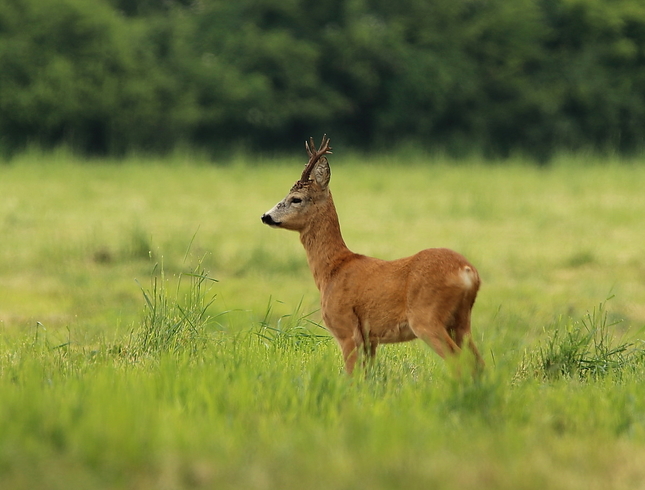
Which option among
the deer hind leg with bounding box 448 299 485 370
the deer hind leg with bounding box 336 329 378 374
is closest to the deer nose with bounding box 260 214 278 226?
the deer hind leg with bounding box 336 329 378 374

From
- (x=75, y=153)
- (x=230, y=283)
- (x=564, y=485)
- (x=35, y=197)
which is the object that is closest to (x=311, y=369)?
(x=564, y=485)

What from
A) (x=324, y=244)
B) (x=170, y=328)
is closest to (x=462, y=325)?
(x=324, y=244)

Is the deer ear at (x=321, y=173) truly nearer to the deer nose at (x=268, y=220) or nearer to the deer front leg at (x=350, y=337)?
the deer nose at (x=268, y=220)

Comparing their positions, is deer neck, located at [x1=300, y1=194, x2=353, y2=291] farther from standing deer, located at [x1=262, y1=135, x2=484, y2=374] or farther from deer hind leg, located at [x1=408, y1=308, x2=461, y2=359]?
deer hind leg, located at [x1=408, y1=308, x2=461, y2=359]

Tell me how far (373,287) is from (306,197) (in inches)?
31.7

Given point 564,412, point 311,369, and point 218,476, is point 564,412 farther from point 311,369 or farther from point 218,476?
point 218,476

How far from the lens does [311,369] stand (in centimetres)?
531

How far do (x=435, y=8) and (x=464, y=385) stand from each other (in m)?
29.2

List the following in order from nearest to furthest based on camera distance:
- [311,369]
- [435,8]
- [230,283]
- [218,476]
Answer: [218,476] < [311,369] < [230,283] < [435,8]

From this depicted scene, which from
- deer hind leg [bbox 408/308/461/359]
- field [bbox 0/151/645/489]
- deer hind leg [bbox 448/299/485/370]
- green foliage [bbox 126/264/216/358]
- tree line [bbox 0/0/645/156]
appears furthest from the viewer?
tree line [bbox 0/0/645/156]

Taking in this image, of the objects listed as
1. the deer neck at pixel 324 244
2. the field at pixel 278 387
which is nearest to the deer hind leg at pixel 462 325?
the field at pixel 278 387

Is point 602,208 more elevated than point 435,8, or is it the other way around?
point 435,8

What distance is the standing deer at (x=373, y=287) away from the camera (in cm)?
563

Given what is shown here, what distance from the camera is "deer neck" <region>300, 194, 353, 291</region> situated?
20.9 ft
